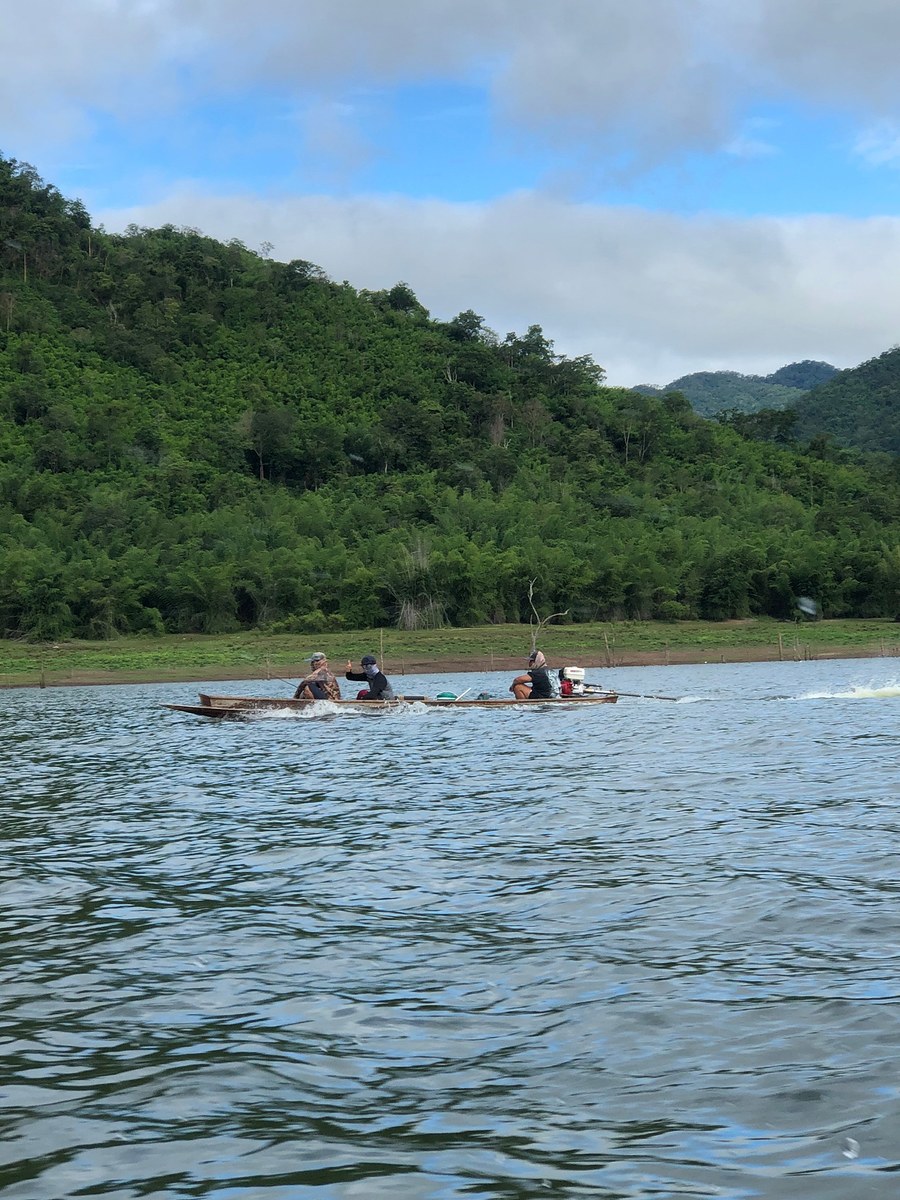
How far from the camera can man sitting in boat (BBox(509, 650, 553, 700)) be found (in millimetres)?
32781

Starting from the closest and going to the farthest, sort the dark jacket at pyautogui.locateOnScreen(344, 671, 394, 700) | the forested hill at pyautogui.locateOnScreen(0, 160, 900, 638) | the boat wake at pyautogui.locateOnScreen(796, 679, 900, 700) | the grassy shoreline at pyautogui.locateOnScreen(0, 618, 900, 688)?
1. the dark jacket at pyautogui.locateOnScreen(344, 671, 394, 700)
2. the boat wake at pyautogui.locateOnScreen(796, 679, 900, 700)
3. the grassy shoreline at pyautogui.locateOnScreen(0, 618, 900, 688)
4. the forested hill at pyautogui.locateOnScreen(0, 160, 900, 638)

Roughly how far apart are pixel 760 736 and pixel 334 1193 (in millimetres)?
20945

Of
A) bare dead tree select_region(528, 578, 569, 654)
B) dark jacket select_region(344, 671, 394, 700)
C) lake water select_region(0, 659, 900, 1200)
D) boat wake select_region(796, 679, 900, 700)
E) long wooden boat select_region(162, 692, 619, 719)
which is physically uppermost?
bare dead tree select_region(528, 578, 569, 654)

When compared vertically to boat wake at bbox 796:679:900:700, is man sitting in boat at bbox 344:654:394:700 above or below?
above

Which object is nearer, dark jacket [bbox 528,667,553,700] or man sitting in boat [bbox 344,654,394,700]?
man sitting in boat [bbox 344,654,394,700]

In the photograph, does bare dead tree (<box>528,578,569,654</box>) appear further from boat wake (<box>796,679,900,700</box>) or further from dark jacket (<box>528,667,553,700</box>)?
boat wake (<box>796,679,900,700</box>)

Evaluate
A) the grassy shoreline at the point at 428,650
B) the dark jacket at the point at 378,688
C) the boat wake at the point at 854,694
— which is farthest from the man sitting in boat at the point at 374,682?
the grassy shoreline at the point at 428,650

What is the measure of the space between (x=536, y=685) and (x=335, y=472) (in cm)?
8120

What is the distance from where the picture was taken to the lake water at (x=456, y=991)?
17.7 feet

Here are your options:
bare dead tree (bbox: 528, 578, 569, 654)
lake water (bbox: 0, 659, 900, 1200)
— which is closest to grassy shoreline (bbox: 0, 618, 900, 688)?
bare dead tree (bbox: 528, 578, 569, 654)

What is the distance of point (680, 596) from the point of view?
85.4 m

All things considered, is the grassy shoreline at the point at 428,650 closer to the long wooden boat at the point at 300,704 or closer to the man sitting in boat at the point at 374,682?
the long wooden boat at the point at 300,704

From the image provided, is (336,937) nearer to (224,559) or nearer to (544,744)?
(544,744)

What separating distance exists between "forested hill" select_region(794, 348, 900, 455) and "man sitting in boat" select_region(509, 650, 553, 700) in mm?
117001
